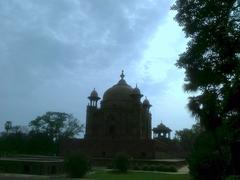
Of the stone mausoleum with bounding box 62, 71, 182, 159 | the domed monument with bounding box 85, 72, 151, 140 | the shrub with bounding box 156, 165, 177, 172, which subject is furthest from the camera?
the domed monument with bounding box 85, 72, 151, 140

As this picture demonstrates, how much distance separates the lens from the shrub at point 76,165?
947 inches

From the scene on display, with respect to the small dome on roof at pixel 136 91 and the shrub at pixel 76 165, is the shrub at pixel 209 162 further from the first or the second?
the small dome on roof at pixel 136 91

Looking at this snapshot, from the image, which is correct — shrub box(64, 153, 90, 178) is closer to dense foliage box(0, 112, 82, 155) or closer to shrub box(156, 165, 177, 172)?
shrub box(156, 165, 177, 172)

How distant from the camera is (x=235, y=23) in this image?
10.1 m

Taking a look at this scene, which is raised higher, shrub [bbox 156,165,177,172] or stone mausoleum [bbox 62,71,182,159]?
stone mausoleum [bbox 62,71,182,159]

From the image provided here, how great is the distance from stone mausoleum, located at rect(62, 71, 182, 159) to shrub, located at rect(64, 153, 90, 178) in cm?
1383

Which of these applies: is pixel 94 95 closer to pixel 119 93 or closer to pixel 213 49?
pixel 119 93

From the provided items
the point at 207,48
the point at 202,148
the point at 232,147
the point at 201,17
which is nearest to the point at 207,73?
the point at 207,48

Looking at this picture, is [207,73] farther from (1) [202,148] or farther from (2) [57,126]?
(2) [57,126]

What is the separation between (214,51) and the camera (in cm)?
1110

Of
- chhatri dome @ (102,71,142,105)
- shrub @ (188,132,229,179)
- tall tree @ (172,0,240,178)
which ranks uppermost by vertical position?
chhatri dome @ (102,71,142,105)

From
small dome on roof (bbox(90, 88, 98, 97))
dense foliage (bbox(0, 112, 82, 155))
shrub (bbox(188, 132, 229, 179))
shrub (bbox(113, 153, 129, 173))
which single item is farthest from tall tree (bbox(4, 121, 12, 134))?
shrub (bbox(188, 132, 229, 179))

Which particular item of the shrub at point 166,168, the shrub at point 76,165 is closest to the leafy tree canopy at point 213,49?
the shrub at point 76,165

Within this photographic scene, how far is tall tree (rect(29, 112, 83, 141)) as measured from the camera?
186 feet
